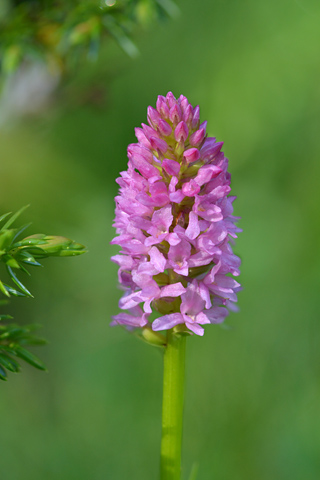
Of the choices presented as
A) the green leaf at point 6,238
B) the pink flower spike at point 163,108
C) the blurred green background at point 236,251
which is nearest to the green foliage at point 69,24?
the pink flower spike at point 163,108

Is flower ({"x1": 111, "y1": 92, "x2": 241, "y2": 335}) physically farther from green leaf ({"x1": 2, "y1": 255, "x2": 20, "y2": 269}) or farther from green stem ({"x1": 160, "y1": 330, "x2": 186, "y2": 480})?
green leaf ({"x1": 2, "y1": 255, "x2": 20, "y2": 269})

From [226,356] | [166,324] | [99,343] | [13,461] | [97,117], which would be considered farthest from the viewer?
[97,117]

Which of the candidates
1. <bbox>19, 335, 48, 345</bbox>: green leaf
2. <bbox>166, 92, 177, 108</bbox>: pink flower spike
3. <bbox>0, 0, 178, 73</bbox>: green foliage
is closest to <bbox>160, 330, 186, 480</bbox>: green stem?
<bbox>19, 335, 48, 345</bbox>: green leaf

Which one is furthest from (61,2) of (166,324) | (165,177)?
(166,324)

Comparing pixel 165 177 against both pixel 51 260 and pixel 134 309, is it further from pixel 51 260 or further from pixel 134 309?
pixel 51 260

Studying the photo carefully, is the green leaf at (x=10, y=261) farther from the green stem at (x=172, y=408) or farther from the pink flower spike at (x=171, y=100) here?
the pink flower spike at (x=171, y=100)
